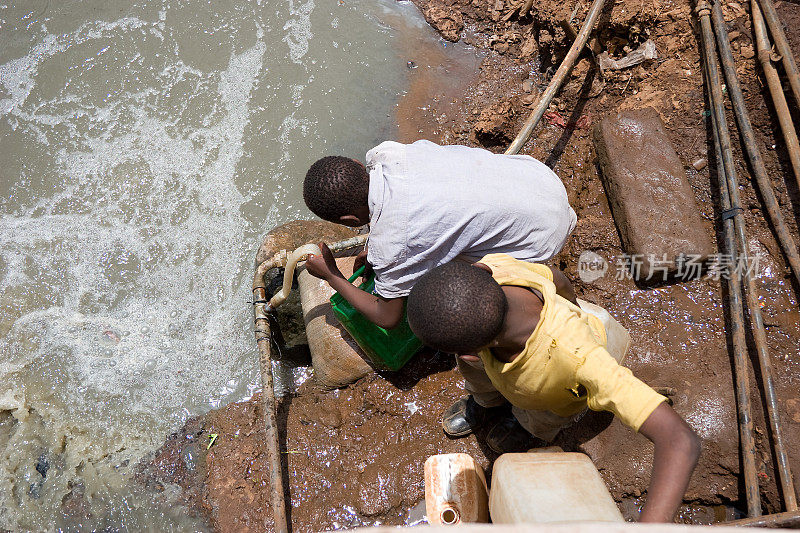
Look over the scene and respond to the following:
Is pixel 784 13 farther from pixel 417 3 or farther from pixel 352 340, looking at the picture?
pixel 352 340

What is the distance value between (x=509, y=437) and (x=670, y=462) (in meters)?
1.19

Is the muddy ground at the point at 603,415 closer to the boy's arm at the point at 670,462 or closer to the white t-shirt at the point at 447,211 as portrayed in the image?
the white t-shirt at the point at 447,211

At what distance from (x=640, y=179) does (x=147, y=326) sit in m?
3.35

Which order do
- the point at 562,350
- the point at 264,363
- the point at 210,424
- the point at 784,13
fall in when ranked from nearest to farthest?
the point at 562,350 < the point at 264,363 < the point at 210,424 < the point at 784,13

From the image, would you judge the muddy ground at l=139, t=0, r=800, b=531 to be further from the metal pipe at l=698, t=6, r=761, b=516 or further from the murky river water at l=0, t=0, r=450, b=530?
the murky river water at l=0, t=0, r=450, b=530

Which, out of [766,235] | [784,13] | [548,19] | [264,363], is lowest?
[264,363]

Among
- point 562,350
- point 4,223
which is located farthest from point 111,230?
Answer: point 562,350

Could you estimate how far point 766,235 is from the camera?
3037 mm

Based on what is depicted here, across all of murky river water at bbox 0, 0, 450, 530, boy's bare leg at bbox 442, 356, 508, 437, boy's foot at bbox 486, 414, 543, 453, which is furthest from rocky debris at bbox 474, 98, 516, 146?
boy's foot at bbox 486, 414, 543, 453

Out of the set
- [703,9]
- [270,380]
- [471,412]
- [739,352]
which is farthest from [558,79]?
[270,380]

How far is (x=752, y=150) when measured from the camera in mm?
2986

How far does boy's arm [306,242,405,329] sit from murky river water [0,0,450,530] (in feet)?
3.87

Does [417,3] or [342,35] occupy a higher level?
[417,3]

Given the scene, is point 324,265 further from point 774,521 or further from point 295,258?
point 774,521
